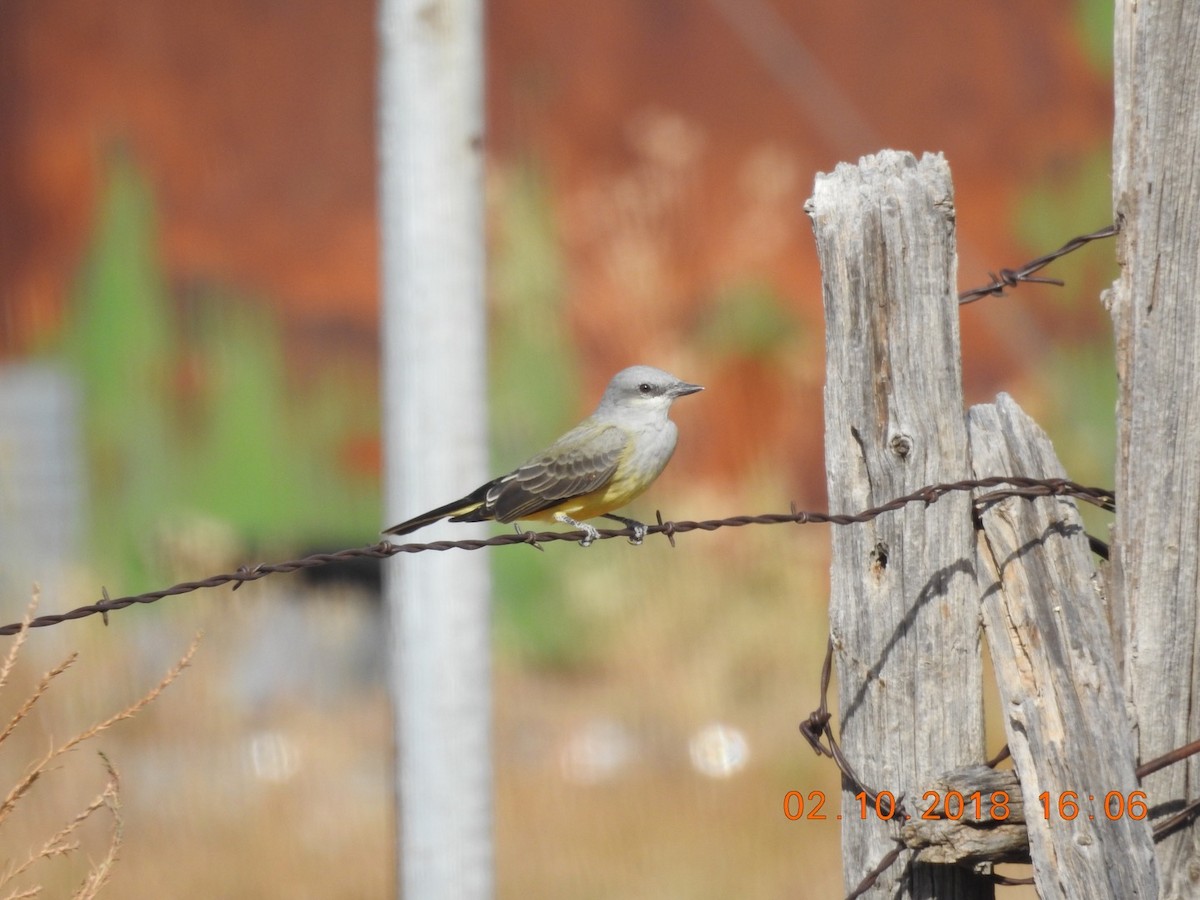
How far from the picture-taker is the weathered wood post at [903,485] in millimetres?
2465

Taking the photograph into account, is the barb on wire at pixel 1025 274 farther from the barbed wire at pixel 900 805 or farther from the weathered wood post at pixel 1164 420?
the barbed wire at pixel 900 805

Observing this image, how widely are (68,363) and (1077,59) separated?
20.3 ft

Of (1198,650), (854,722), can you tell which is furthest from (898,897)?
(1198,650)

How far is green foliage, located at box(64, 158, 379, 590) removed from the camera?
7566 mm

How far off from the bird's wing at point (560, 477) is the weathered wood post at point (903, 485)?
192cm

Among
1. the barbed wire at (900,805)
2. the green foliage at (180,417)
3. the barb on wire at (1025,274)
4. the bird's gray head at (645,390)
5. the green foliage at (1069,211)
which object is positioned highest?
the green foliage at (1069,211)

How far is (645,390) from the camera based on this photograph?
4684 mm

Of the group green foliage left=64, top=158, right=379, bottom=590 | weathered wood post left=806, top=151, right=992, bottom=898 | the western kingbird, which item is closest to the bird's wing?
the western kingbird

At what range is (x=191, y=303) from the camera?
7.65 metres

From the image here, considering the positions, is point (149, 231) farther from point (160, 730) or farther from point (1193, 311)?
point (1193, 311)

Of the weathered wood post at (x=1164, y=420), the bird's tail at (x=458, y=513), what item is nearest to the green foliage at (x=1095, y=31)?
the bird's tail at (x=458, y=513)

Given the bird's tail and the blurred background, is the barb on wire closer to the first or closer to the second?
the bird's tail

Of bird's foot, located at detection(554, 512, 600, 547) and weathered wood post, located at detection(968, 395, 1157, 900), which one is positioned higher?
bird's foot, located at detection(554, 512, 600, 547)

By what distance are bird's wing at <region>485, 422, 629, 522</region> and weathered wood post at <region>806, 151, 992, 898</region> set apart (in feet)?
6.30
